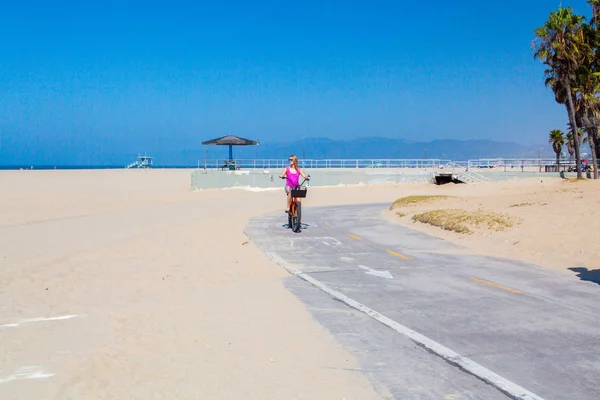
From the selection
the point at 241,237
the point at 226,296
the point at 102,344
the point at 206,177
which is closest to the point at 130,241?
the point at 241,237

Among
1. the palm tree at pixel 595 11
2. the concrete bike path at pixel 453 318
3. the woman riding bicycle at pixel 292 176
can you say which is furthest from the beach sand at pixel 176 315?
the palm tree at pixel 595 11

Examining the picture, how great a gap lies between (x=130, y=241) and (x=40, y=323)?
26.7ft

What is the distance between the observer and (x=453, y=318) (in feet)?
23.1

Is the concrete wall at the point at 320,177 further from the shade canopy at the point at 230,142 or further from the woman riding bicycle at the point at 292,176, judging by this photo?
the woman riding bicycle at the point at 292,176

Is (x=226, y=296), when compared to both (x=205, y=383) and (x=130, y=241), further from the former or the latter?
(x=130, y=241)

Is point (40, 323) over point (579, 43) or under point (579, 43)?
under

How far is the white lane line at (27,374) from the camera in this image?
4891mm

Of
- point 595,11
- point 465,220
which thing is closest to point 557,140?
point 595,11

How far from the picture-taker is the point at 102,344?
5879 mm

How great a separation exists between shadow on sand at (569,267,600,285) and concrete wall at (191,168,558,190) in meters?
33.4

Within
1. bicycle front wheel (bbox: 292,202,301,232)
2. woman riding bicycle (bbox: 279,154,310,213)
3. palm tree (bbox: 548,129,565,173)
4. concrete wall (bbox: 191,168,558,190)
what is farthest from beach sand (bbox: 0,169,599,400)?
palm tree (bbox: 548,129,565,173)

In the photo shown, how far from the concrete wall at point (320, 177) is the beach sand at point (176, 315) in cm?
2555

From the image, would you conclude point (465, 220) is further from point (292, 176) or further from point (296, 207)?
point (292, 176)

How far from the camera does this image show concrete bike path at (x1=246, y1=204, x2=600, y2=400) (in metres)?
4.95
